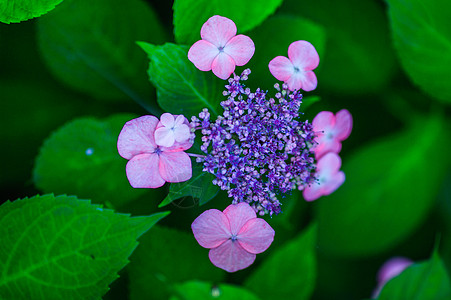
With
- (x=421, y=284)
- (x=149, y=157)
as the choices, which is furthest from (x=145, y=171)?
(x=421, y=284)

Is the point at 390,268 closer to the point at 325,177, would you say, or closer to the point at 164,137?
the point at 325,177

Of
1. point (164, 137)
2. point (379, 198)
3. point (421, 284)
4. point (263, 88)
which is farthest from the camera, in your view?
point (379, 198)

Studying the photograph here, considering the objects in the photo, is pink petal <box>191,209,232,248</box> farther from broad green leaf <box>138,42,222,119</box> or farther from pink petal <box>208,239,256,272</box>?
broad green leaf <box>138,42,222,119</box>

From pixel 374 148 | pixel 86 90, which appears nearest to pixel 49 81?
pixel 86 90

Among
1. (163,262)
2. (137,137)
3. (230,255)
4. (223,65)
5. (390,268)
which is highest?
(223,65)

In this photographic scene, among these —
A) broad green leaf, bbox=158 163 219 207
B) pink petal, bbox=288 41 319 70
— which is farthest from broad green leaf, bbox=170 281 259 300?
pink petal, bbox=288 41 319 70

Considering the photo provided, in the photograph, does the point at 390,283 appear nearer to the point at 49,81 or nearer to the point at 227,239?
the point at 227,239
